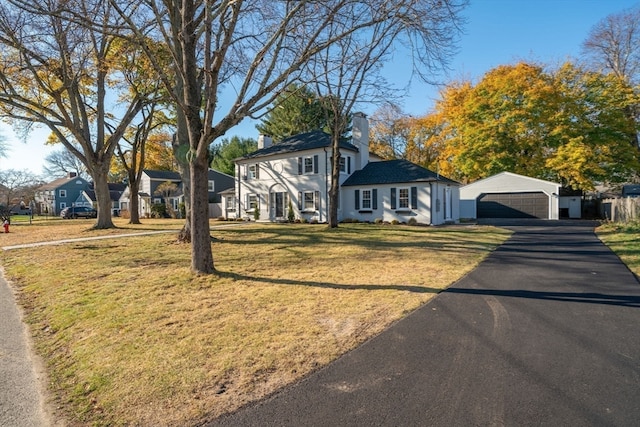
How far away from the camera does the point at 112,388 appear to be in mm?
3258

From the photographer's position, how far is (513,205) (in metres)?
28.1

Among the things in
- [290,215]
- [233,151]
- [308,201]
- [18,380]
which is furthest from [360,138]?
[233,151]

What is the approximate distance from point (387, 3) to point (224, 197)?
2616 cm

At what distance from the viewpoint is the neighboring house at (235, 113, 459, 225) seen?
876 inches

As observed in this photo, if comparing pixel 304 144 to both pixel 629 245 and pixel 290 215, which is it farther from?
pixel 629 245

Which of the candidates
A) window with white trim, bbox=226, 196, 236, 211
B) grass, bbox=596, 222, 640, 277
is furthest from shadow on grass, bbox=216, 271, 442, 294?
window with white trim, bbox=226, 196, 236, 211

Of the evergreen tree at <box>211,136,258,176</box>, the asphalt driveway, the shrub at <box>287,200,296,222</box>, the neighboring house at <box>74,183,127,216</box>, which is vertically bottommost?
the asphalt driveway

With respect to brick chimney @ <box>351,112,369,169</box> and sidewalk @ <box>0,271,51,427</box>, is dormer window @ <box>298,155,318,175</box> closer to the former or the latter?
brick chimney @ <box>351,112,369,169</box>

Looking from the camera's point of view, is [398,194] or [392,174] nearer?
[398,194]

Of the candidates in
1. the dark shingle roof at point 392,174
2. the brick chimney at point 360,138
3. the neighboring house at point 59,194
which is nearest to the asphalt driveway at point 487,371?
the dark shingle roof at point 392,174

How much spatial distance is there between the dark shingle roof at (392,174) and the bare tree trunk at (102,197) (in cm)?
1419

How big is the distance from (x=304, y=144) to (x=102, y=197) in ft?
42.1

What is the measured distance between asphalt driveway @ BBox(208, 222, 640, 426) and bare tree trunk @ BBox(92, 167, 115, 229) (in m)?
18.8

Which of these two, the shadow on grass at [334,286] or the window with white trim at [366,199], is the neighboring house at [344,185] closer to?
the window with white trim at [366,199]
